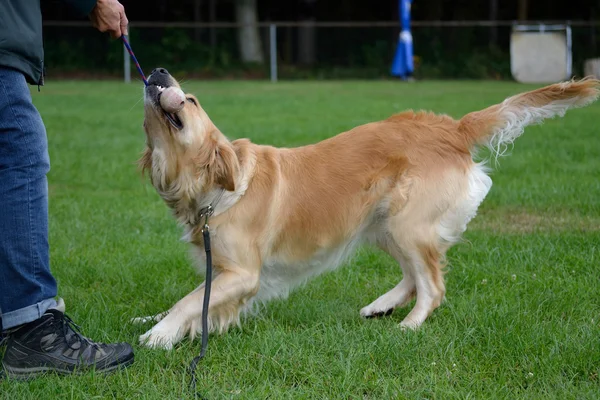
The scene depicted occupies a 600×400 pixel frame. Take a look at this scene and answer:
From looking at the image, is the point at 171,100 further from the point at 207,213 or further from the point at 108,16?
the point at 207,213

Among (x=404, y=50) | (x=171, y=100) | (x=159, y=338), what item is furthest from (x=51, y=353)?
(x=404, y=50)

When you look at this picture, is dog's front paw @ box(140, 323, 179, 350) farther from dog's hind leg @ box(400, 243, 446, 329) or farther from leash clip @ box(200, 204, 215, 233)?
dog's hind leg @ box(400, 243, 446, 329)

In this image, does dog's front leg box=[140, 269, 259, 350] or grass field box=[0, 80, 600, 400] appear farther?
dog's front leg box=[140, 269, 259, 350]

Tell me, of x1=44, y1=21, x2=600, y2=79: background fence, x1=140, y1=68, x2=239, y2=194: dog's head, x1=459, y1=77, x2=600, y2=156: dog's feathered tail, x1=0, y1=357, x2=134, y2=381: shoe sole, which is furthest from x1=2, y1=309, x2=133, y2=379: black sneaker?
x1=44, y1=21, x2=600, y2=79: background fence

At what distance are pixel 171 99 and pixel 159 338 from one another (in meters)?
1.16

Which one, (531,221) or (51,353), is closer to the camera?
(51,353)

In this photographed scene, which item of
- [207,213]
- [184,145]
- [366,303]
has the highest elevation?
[184,145]

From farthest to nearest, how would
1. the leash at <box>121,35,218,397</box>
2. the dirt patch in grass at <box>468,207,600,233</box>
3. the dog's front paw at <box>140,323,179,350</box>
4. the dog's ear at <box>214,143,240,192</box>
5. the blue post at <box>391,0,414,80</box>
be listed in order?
the blue post at <box>391,0,414,80</box>
the dirt patch in grass at <box>468,207,600,233</box>
the dog's ear at <box>214,143,240,192</box>
the dog's front paw at <box>140,323,179,350</box>
the leash at <box>121,35,218,397</box>

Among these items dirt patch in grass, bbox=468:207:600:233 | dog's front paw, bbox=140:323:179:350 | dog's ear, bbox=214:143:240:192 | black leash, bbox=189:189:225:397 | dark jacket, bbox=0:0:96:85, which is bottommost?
dog's front paw, bbox=140:323:179:350

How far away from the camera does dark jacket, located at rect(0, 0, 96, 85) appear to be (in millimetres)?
3111

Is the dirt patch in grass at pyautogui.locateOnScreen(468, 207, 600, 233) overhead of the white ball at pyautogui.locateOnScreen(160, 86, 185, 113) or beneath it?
beneath

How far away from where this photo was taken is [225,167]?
12.7 feet

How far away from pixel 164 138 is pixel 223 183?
370mm

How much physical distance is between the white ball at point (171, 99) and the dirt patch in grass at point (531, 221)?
10.1ft
